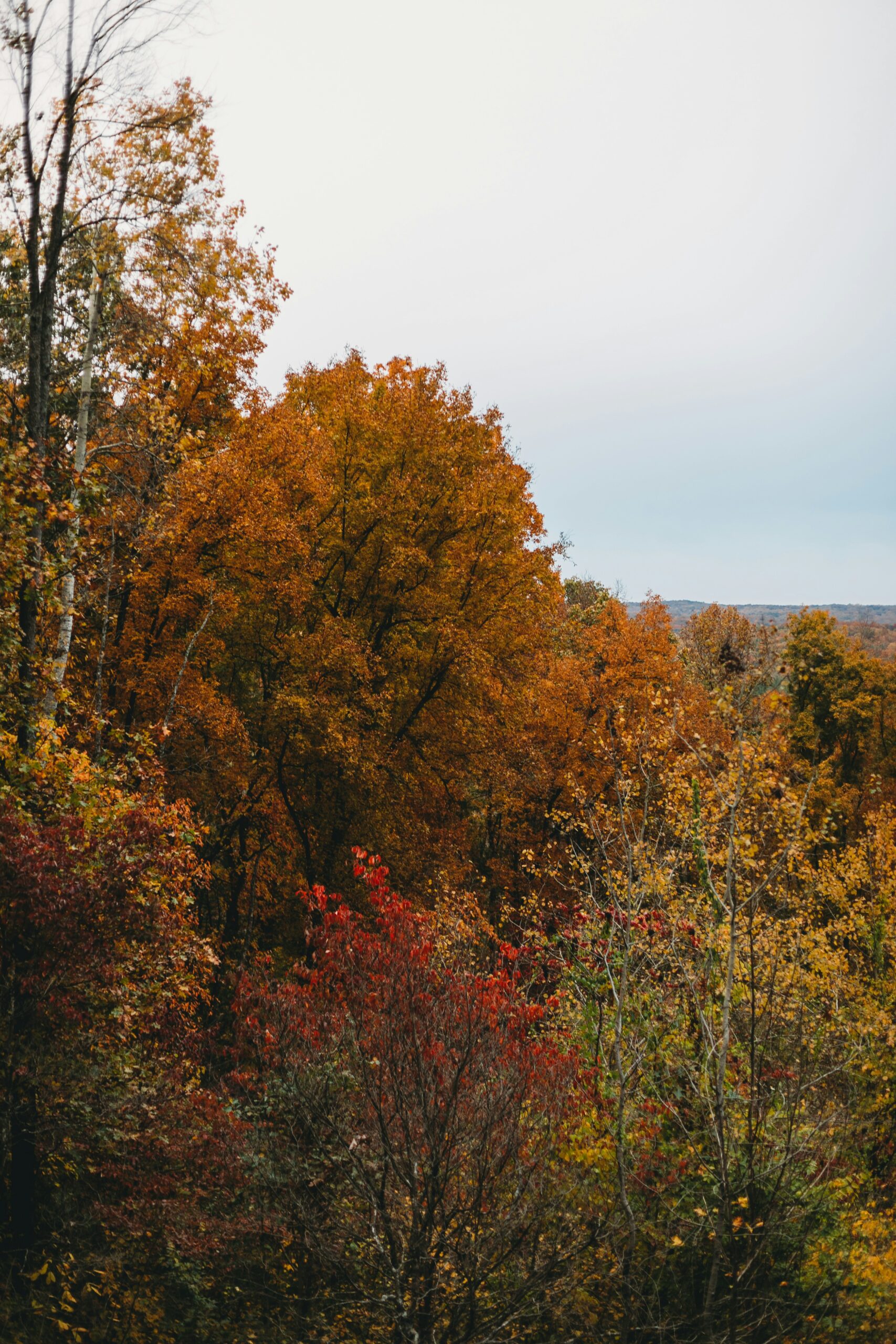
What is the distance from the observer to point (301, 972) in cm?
845

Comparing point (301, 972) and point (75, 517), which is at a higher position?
point (75, 517)

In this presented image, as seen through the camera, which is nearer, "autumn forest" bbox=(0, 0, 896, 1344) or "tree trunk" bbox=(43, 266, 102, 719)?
"autumn forest" bbox=(0, 0, 896, 1344)

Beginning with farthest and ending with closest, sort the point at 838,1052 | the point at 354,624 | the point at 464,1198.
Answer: the point at 354,624
the point at 838,1052
the point at 464,1198

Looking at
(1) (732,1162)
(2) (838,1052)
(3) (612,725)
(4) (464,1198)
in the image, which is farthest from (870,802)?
(4) (464,1198)

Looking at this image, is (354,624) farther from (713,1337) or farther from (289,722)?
(713,1337)

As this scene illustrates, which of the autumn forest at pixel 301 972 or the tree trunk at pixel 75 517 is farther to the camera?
the tree trunk at pixel 75 517

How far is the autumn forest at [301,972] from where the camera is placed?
639 cm

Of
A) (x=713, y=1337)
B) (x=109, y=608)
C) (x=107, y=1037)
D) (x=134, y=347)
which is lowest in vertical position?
(x=713, y=1337)

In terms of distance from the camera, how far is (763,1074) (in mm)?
8539

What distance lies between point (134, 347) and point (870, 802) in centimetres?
3139

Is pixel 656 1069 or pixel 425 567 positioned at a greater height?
pixel 425 567

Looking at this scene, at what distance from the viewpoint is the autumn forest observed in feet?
21.0

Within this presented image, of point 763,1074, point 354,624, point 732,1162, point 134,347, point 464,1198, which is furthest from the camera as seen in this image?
point 354,624

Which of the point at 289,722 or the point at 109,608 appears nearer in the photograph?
the point at 109,608
